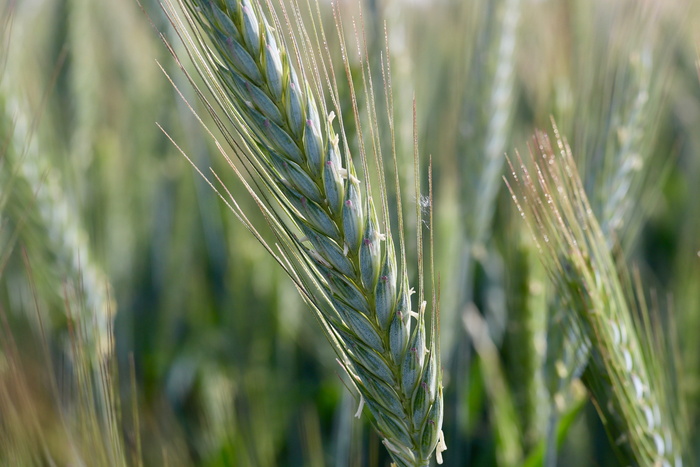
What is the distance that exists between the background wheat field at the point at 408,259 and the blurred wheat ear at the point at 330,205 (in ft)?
0.28

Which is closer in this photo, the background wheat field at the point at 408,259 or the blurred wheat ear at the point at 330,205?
the blurred wheat ear at the point at 330,205

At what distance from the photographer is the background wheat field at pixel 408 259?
38.8 inches

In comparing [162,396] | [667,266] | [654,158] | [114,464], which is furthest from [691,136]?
[114,464]

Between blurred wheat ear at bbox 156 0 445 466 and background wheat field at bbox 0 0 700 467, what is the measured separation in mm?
84

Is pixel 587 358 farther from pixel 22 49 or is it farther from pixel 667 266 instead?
pixel 22 49

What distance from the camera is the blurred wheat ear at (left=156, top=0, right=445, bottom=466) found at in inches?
25.7

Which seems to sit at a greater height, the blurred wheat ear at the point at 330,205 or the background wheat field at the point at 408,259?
the blurred wheat ear at the point at 330,205

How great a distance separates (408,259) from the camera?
145 cm

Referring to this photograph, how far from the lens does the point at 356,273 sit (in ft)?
2.28

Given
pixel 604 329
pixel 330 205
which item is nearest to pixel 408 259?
pixel 604 329

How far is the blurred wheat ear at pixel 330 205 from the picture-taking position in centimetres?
65

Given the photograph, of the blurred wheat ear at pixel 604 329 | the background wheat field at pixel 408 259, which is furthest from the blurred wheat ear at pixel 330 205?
the blurred wheat ear at pixel 604 329

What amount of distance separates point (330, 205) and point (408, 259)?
79cm

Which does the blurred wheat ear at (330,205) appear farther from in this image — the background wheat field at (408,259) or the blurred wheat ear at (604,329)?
the blurred wheat ear at (604,329)
